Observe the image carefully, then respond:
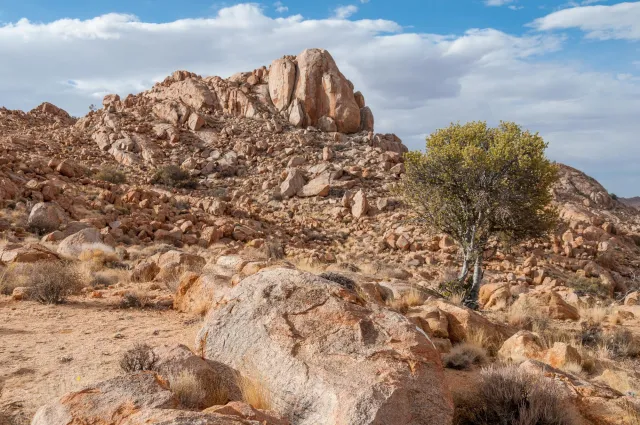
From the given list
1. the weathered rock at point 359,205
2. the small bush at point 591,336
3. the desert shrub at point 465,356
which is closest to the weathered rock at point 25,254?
the desert shrub at point 465,356

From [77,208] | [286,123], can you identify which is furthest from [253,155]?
[77,208]

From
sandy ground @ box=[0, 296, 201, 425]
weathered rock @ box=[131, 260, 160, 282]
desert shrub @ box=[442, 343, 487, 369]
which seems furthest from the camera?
weathered rock @ box=[131, 260, 160, 282]

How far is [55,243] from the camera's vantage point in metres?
16.7

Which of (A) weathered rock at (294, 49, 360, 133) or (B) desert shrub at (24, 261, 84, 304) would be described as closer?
(B) desert shrub at (24, 261, 84, 304)

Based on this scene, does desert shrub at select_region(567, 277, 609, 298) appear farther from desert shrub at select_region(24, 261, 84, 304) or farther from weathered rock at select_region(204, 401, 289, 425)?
weathered rock at select_region(204, 401, 289, 425)

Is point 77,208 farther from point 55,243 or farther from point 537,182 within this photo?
point 537,182

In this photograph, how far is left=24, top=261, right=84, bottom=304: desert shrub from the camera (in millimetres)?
10312

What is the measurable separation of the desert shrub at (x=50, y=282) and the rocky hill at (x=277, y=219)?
513mm

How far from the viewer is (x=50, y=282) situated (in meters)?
10.4

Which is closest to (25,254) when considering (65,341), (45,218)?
(65,341)

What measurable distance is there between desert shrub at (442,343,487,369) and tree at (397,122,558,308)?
6259 mm

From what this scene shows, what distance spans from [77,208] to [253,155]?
1637 cm

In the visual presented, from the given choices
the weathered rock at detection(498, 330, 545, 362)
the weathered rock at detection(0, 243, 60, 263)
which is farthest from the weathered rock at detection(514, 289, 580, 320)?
the weathered rock at detection(0, 243, 60, 263)

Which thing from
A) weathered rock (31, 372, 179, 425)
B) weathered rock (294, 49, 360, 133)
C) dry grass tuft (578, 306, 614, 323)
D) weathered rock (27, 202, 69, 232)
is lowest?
dry grass tuft (578, 306, 614, 323)
